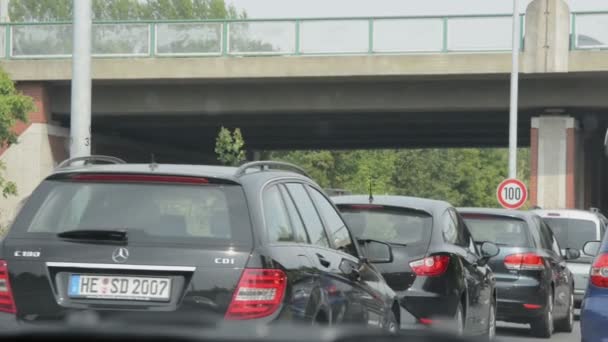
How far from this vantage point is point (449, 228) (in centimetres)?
1212

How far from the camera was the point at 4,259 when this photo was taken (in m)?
6.95

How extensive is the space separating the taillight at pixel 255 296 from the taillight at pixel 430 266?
464 cm

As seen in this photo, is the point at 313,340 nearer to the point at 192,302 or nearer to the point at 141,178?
the point at 192,302

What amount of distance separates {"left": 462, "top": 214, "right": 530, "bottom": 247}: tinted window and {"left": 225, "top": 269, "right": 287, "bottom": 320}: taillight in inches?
373

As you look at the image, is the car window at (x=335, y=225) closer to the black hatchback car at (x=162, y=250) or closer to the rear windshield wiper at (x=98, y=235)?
the black hatchback car at (x=162, y=250)

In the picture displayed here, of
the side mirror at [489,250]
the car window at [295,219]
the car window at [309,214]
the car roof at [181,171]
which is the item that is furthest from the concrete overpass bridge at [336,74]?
the car roof at [181,171]

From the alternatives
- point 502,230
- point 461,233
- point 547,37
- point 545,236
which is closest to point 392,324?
point 461,233

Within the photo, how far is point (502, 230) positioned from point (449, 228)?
4.10 m

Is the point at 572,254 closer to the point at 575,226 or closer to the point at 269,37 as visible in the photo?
the point at 575,226

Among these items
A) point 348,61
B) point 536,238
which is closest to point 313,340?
point 536,238

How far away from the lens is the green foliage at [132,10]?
4026 inches

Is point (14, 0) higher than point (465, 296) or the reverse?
higher

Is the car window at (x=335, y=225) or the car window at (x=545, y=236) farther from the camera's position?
the car window at (x=545, y=236)

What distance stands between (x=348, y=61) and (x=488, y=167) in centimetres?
8016
